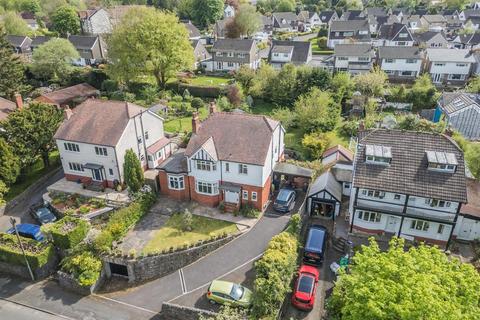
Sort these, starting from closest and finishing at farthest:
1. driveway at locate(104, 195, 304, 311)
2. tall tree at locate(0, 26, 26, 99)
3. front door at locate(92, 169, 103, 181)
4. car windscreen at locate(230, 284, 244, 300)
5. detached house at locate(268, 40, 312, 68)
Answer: car windscreen at locate(230, 284, 244, 300) < driveway at locate(104, 195, 304, 311) < front door at locate(92, 169, 103, 181) < tall tree at locate(0, 26, 26, 99) < detached house at locate(268, 40, 312, 68)

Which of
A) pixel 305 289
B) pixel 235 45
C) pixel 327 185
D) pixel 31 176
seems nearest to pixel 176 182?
pixel 327 185

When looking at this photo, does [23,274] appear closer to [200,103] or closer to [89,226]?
[89,226]

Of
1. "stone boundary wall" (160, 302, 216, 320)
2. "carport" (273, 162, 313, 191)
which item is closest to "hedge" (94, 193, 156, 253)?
"stone boundary wall" (160, 302, 216, 320)

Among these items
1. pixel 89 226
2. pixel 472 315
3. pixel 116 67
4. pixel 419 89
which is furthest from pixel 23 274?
pixel 419 89

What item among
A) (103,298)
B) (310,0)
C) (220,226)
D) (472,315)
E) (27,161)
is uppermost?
(310,0)

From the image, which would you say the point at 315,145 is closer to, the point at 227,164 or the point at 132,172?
the point at 227,164

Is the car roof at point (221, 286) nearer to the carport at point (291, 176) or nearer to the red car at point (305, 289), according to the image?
the red car at point (305, 289)

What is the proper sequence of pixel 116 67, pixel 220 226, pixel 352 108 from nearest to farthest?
pixel 220 226, pixel 352 108, pixel 116 67

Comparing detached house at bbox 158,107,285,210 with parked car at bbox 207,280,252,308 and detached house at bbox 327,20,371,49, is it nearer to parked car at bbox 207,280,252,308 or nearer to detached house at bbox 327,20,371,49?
parked car at bbox 207,280,252,308
